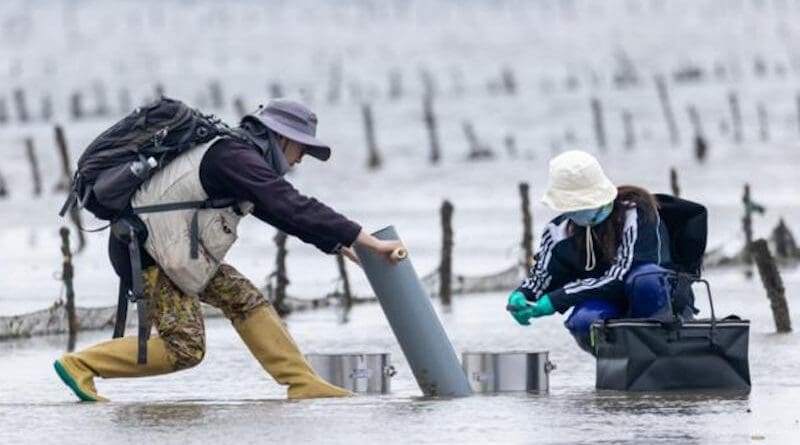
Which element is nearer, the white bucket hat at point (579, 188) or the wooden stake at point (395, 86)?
the white bucket hat at point (579, 188)

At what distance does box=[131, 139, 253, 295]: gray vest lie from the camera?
32.0 ft

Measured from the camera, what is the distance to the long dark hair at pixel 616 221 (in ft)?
33.7

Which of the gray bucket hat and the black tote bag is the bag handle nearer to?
the black tote bag

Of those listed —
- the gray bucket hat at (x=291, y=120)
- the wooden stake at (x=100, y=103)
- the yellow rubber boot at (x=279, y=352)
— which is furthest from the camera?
the wooden stake at (x=100, y=103)

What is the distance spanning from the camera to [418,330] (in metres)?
10.1

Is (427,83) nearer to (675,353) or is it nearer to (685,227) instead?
(685,227)

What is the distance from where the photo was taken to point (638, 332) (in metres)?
10.1

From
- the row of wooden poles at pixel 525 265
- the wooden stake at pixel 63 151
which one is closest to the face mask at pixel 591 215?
the row of wooden poles at pixel 525 265

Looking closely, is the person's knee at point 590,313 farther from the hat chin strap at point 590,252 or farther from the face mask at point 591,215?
the face mask at point 591,215

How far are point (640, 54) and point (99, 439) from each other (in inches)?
3761

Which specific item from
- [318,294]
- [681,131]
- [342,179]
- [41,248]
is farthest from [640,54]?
[318,294]

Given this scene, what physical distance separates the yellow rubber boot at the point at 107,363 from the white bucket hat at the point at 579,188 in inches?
70.7

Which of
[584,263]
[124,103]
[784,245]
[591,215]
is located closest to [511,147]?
[124,103]

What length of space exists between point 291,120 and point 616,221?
5.08 ft
